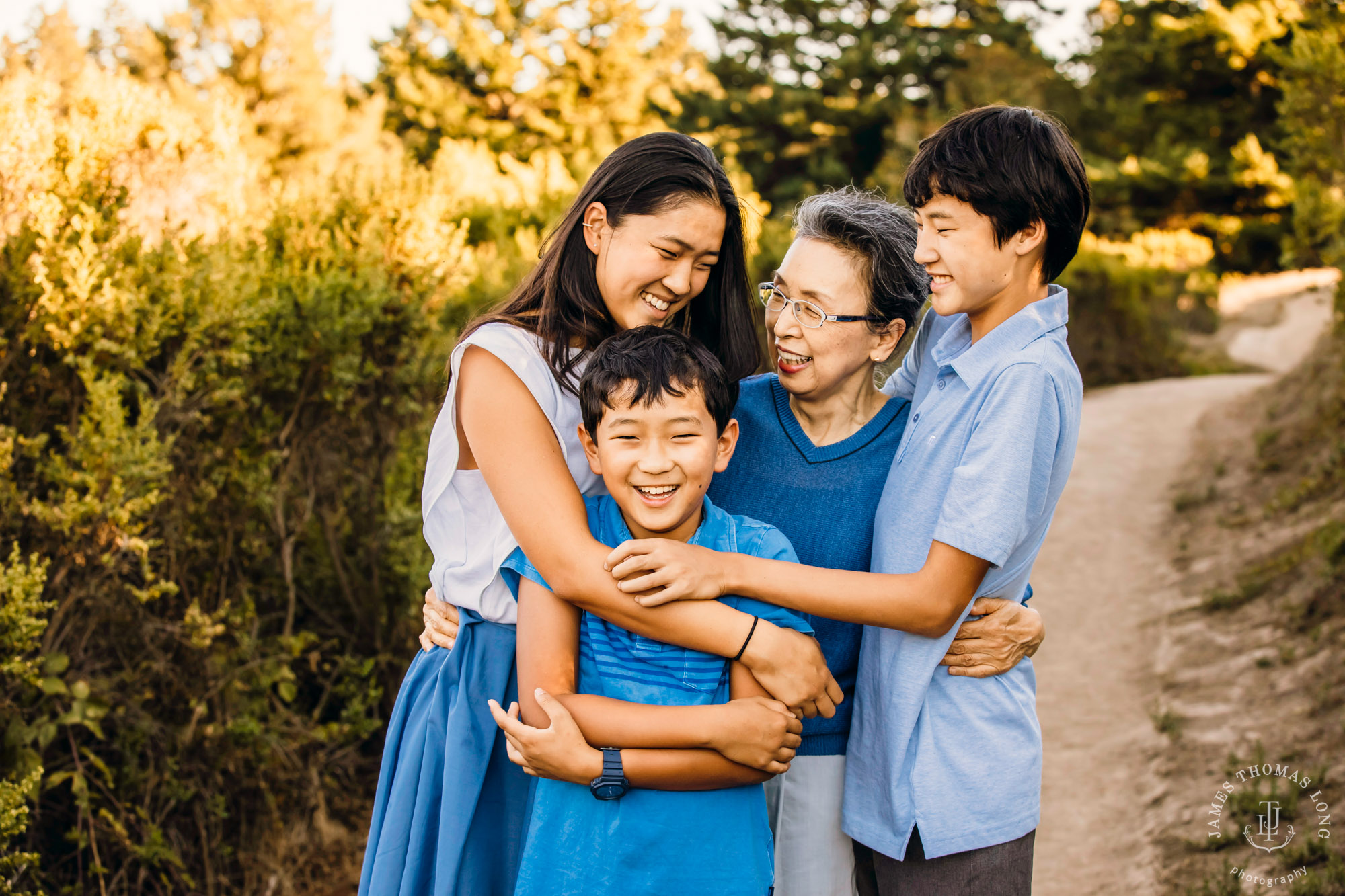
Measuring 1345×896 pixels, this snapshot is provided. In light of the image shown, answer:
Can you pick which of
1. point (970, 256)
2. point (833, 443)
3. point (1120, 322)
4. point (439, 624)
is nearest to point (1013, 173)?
point (970, 256)

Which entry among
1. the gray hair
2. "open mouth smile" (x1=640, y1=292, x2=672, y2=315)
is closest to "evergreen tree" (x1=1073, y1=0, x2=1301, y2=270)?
the gray hair

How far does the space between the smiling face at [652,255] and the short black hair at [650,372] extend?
0.17 meters

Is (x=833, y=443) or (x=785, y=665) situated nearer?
(x=785, y=665)

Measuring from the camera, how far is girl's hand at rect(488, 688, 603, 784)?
5.22 feet

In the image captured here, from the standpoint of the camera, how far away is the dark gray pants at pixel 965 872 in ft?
5.75

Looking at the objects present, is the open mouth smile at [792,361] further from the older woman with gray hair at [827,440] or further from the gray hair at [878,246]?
the gray hair at [878,246]

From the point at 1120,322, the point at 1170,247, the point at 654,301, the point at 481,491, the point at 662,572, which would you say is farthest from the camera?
the point at 1170,247

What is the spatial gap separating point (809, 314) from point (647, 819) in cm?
100

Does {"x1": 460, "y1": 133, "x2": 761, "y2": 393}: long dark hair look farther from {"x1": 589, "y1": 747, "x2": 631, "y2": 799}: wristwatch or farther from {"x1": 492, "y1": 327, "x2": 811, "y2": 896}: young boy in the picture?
{"x1": 589, "y1": 747, "x2": 631, "y2": 799}: wristwatch

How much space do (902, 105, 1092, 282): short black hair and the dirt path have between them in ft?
9.49

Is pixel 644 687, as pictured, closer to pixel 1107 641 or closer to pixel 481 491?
pixel 481 491

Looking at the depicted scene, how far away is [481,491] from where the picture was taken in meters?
1.87

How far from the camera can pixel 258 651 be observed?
332cm

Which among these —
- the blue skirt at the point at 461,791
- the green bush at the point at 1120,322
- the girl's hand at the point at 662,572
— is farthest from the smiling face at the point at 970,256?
the green bush at the point at 1120,322
